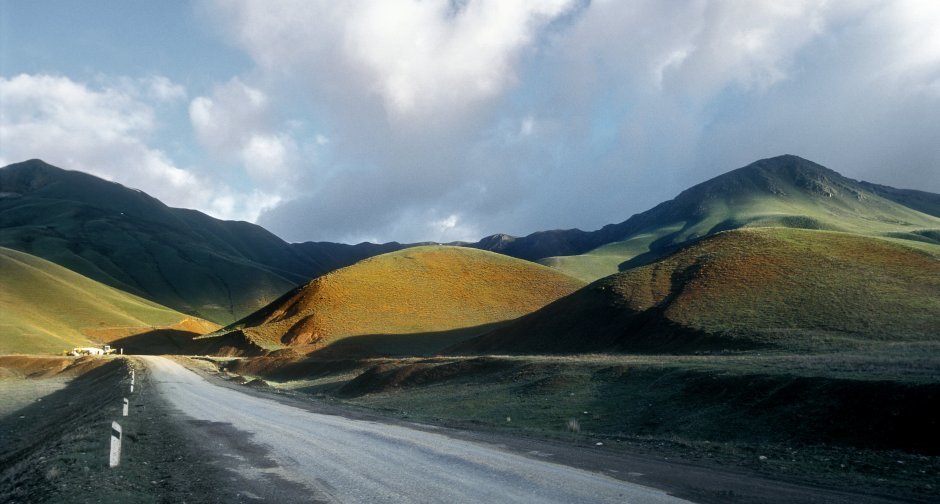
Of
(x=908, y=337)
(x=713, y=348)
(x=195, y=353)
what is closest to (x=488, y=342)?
(x=713, y=348)

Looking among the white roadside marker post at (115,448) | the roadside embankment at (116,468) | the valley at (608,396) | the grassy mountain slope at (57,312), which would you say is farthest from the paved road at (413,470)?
the grassy mountain slope at (57,312)

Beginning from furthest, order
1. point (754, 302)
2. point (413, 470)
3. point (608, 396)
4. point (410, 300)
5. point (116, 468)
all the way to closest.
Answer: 1. point (410, 300)
2. point (754, 302)
3. point (608, 396)
4. point (116, 468)
5. point (413, 470)

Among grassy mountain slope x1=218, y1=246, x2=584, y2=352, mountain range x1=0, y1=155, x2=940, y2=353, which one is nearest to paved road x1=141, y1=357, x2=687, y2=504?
mountain range x1=0, y1=155, x2=940, y2=353

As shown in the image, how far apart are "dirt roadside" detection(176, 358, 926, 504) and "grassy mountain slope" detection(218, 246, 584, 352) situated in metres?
71.5

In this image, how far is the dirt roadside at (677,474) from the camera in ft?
31.1

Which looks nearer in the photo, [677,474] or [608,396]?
[677,474]

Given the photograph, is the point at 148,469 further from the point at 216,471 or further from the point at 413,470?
the point at 413,470

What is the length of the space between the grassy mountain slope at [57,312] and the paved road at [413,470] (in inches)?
3543

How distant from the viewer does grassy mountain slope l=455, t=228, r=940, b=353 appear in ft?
142

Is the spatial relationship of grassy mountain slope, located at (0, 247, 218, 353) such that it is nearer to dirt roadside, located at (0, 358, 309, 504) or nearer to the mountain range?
the mountain range

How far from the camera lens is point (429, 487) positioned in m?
9.94

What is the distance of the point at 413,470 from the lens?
1142 cm

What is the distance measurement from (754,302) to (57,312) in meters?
132

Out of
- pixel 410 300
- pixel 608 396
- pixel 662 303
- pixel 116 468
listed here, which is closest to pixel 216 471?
pixel 116 468
